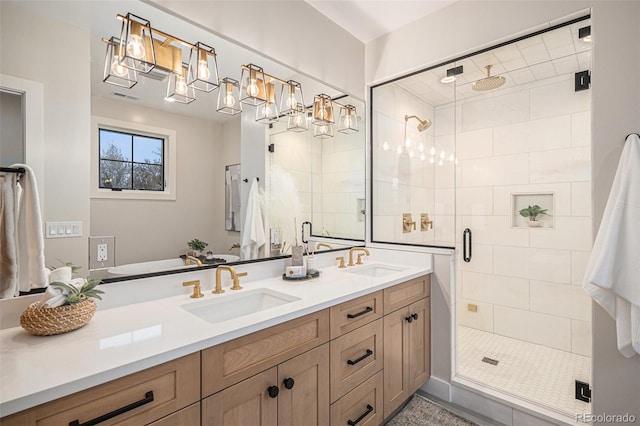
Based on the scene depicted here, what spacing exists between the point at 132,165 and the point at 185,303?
2.18 feet

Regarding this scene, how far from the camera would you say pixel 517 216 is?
A: 2.91 m

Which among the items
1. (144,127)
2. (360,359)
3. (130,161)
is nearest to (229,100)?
(144,127)

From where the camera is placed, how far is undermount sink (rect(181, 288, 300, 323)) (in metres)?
1.46

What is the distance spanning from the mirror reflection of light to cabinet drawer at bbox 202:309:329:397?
0.65 ft

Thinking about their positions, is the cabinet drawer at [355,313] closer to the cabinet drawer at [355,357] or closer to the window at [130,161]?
the cabinet drawer at [355,357]

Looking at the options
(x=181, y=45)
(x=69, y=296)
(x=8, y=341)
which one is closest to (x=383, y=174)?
(x=181, y=45)

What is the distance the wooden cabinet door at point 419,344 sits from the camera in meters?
2.08

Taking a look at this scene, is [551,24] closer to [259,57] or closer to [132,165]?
[259,57]

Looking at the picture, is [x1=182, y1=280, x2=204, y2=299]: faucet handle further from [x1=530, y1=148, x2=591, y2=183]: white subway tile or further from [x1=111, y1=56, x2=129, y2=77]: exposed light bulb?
[x1=530, y1=148, x2=591, y2=183]: white subway tile

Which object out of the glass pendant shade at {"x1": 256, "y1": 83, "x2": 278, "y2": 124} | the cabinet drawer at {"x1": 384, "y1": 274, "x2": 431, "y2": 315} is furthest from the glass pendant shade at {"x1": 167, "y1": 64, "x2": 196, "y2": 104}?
the cabinet drawer at {"x1": 384, "y1": 274, "x2": 431, "y2": 315}

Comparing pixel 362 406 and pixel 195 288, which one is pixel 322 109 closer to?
pixel 195 288

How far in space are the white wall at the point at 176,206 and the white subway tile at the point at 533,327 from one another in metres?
2.73

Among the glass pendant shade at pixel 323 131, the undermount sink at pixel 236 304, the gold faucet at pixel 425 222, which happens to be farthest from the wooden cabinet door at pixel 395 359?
the glass pendant shade at pixel 323 131

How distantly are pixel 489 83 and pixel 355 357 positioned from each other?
7.79ft
